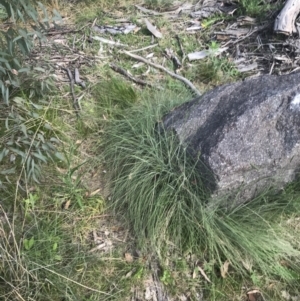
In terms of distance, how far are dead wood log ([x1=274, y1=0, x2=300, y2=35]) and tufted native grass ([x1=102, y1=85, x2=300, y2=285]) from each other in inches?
79.5

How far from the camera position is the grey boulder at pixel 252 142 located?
9.74 ft

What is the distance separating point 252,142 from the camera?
3.01 meters

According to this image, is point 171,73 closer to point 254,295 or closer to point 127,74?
point 127,74

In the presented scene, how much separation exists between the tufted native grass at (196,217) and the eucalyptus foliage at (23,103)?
24.9 inches

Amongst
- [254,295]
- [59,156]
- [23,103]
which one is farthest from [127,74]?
[254,295]

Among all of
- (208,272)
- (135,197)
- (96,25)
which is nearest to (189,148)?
(135,197)

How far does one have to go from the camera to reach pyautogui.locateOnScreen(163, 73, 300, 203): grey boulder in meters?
2.97

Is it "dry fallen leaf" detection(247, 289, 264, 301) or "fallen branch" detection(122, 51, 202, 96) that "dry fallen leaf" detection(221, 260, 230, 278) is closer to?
"dry fallen leaf" detection(247, 289, 264, 301)

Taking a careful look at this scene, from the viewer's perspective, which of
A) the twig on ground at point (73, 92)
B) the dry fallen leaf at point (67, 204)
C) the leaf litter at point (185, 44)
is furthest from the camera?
the leaf litter at point (185, 44)

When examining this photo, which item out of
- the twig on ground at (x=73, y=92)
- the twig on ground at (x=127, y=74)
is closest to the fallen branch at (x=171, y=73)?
the twig on ground at (x=127, y=74)

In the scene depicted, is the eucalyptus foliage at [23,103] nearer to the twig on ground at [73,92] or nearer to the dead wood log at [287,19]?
the twig on ground at [73,92]

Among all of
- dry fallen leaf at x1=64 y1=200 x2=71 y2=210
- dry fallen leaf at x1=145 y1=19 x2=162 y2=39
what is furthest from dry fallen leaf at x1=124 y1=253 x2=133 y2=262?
dry fallen leaf at x1=145 y1=19 x2=162 y2=39

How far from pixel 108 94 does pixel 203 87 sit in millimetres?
968

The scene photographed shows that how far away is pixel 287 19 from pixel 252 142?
7.22 feet
